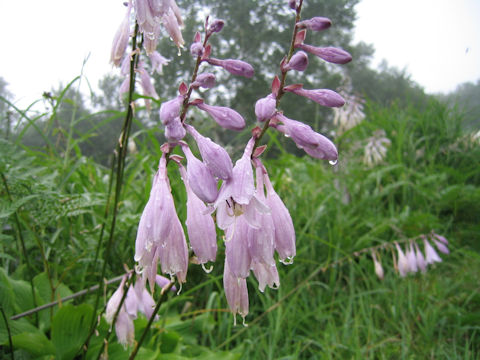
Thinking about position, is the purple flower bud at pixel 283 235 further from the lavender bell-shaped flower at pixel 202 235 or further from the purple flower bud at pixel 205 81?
the purple flower bud at pixel 205 81

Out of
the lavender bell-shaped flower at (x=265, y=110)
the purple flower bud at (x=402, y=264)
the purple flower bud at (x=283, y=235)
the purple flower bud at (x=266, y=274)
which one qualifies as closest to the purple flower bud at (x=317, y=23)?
the lavender bell-shaped flower at (x=265, y=110)

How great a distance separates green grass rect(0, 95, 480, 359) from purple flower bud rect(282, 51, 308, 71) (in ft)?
3.30

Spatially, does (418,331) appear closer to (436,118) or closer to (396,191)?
(396,191)

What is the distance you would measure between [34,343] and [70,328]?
0.45 feet

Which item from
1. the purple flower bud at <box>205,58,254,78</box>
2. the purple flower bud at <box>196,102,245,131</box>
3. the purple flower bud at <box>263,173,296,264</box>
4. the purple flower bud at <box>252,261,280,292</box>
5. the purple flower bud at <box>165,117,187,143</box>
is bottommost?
the purple flower bud at <box>252,261,280,292</box>

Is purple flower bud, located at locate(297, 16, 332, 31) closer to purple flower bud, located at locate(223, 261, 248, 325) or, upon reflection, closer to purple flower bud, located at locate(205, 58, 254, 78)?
purple flower bud, located at locate(205, 58, 254, 78)

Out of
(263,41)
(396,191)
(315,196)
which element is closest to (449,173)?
(396,191)

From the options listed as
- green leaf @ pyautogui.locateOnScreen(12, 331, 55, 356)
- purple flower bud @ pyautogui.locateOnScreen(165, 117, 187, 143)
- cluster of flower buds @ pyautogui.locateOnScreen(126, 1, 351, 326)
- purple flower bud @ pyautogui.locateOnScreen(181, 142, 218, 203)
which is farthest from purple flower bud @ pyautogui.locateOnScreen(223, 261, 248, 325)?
green leaf @ pyautogui.locateOnScreen(12, 331, 55, 356)

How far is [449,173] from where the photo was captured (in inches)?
180

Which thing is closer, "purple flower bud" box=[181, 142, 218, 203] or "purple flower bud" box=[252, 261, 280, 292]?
"purple flower bud" box=[181, 142, 218, 203]

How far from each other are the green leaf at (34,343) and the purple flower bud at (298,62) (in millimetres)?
1403

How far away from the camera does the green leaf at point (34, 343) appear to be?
131cm

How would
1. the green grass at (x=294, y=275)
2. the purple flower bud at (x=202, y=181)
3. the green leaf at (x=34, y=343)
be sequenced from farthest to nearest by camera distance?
the green grass at (x=294, y=275) → the green leaf at (x=34, y=343) → the purple flower bud at (x=202, y=181)

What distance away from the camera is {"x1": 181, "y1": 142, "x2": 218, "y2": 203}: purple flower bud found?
75cm
